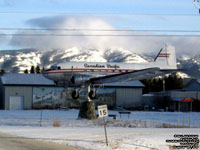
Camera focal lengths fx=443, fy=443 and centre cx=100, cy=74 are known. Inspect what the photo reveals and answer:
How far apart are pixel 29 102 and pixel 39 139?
176 ft

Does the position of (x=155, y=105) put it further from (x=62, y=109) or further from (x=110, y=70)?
(x=110, y=70)

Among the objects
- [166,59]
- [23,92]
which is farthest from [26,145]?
[23,92]

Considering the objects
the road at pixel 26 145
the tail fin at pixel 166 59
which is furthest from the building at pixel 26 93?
the road at pixel 26 145

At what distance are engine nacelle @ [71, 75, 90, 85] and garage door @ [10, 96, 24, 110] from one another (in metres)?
33.2

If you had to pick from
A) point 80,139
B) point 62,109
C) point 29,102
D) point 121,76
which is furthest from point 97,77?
point 29,102

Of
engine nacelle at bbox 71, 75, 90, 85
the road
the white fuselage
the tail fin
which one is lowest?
the road

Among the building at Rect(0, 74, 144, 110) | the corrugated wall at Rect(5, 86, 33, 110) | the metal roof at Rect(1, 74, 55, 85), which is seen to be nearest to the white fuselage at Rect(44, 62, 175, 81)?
the building at Rect(0, 74, 144, 110)

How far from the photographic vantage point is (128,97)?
84.7 m

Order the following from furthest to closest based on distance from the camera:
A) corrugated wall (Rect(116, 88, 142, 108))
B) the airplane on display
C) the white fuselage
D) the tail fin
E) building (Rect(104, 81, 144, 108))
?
corrugated wall (Rect(116, 88, 142, 108)) < building (Rect(104, 81, 144, 108)) < the tail fin < the white fuselage < the airplane on display

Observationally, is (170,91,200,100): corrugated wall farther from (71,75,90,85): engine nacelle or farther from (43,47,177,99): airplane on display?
(71,75,90,85): engine nacelle

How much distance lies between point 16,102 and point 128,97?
2124cm

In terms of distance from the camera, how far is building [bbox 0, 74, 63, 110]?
7806 centimetres

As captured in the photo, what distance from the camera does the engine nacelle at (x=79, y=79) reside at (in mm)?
46688

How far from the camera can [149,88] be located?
138125mm
